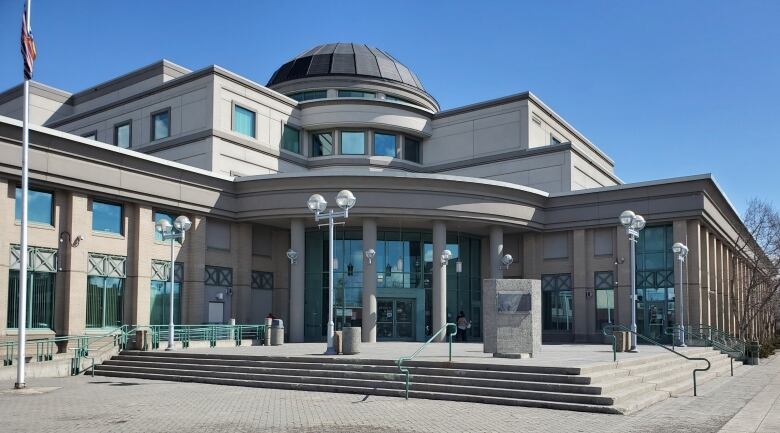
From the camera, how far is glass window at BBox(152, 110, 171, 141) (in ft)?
135

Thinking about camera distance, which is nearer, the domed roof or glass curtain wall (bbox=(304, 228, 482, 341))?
glass curtain wall (bbox=(304, 228, 482, 341))

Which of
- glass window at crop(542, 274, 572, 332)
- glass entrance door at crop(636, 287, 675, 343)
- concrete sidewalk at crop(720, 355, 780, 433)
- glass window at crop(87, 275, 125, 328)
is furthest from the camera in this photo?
glass window at crop(542, 274, 572, 332)

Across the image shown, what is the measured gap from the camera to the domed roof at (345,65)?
167 feet

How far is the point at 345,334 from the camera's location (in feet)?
76.4

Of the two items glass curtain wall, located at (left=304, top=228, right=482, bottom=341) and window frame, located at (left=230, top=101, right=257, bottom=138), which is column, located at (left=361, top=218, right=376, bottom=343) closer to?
glass curtain wall, located at (left=304, top=228, right=482, bottom=341)

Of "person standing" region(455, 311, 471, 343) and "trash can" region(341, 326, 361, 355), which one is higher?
"trash can" region(341, 326, 361, 355)

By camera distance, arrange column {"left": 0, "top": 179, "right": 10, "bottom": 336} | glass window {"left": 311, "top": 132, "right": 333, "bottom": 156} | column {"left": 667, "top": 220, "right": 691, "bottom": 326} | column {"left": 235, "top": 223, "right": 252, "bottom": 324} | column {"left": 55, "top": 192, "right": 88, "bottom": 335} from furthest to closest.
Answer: glass window {"left": 311, "top": 132, "right": 333, "bottom": 156} → column {"left": 667, "top": 220, "right": 691, "bottom": 326} → column {"left": 235, "top": 223, "right": 252, "bottom": 324} → column {"left": 55, "top": 192, "right": 88, "bottom": 335} → column {"left": 0, "top": 179, "right": 10, "bottom": 336}

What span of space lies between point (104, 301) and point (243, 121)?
14.1 m

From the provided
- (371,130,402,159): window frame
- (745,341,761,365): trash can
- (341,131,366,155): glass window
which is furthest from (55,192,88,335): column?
(745,341,761,365): trash can

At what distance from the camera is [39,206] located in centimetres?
2806

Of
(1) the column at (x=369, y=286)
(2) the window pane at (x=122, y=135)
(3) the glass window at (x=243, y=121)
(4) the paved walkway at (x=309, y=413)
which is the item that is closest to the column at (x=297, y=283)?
(1) the column at (x=369, y=286)

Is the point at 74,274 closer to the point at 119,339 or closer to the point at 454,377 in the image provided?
the point at 119,339

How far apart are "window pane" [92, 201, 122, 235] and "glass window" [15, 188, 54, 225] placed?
198 centimetres

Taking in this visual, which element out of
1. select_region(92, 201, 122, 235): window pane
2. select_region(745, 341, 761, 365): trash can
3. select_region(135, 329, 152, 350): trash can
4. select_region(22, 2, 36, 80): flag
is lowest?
select_region(745, 341, 761, 365): trash can
